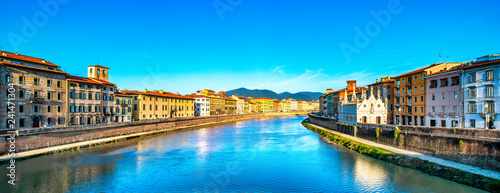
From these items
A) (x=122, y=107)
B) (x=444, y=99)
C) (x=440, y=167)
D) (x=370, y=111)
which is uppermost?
(x=444, y=99)

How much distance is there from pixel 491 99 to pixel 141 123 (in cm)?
5424

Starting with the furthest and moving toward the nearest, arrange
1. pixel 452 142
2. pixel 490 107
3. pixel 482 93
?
pixel 482 93 → pixel 490 107 → pixel 452 142

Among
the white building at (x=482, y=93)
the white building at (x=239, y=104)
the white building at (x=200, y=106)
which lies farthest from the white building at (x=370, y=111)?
the white building at (x=239, y=104)

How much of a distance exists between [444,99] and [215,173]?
33907 mm

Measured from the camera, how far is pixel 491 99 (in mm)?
30406

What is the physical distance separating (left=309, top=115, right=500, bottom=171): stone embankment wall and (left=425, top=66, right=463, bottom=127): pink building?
27.0 ft

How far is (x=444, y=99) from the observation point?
39469 mm

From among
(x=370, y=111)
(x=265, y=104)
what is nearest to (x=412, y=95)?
(x=370, y=111)

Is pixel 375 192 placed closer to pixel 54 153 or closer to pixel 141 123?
pixel 54 153

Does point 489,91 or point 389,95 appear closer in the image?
point 489,91

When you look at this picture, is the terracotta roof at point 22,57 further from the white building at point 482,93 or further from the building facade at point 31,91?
the white building at point 482,93

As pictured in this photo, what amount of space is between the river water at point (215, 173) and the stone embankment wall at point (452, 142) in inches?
185

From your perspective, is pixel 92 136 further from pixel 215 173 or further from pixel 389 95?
pixel 389 95

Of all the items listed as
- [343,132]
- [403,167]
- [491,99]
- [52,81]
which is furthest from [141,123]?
[491,99]
